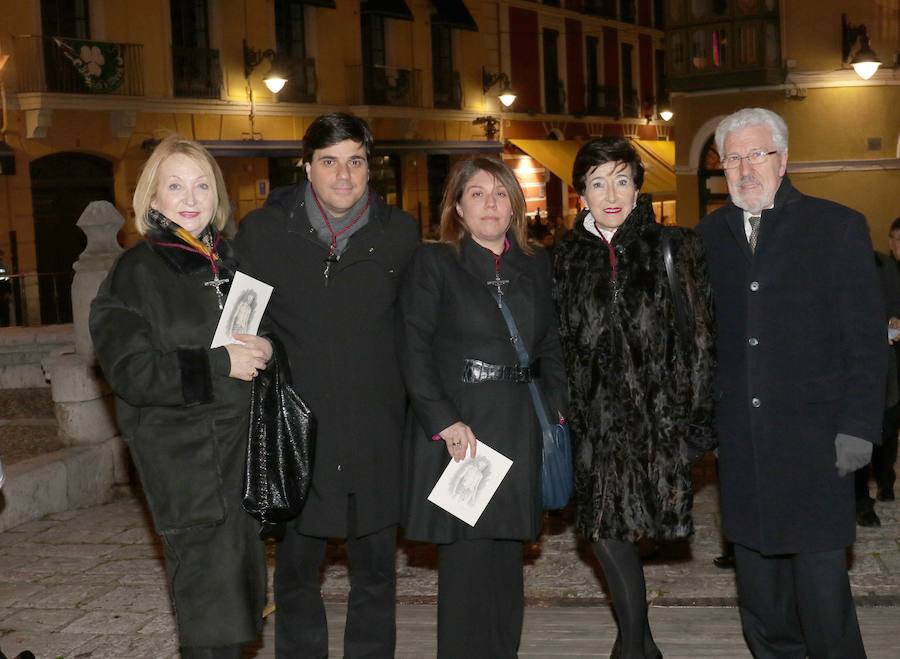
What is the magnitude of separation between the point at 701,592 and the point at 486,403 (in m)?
1.86

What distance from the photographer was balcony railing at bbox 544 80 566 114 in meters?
33.4

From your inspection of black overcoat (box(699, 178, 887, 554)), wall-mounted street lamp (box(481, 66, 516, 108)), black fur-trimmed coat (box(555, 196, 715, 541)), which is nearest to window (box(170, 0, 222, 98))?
wall-mounted street lamp (box(481, 66, 516, 108))

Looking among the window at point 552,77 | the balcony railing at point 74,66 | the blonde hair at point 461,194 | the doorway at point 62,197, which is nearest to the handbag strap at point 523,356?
the blonde hair at point 461,194

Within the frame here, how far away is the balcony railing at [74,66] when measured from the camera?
19188 mm

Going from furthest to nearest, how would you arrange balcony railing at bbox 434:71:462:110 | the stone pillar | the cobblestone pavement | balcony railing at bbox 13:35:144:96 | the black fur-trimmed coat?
balcony railing at bbox 434:71:462:110 < balcony railing at bbox 13:35:144:96 < the stone pillar < the cobblestone pavement < the black fur-trimmed coat

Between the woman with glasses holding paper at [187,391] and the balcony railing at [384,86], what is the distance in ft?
74.6

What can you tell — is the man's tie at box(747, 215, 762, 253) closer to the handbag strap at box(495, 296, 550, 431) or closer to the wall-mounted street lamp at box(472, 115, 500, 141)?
the handbag strap at box(495, 296, 550, 431)

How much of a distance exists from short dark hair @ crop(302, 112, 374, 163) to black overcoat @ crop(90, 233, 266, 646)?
0.72 meters

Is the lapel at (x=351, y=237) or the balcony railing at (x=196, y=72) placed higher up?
the balcony railing at (x=196, y=72)

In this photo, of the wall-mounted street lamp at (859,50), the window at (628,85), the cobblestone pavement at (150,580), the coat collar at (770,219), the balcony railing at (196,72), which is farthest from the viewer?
the window at (628,85)

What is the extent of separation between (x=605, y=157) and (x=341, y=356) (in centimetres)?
116

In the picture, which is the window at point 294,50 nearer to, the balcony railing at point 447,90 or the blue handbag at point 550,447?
the balcony railing at point 447,90

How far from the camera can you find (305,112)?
980 inches

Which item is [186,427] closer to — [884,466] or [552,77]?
[884,466]
